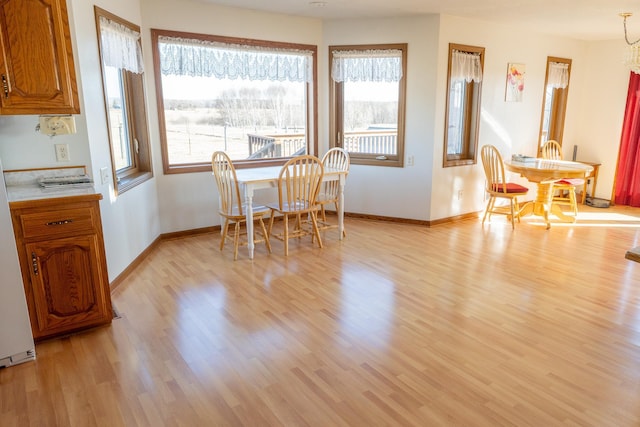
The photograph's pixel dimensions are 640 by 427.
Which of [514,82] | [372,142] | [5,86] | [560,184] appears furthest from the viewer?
[560,184]

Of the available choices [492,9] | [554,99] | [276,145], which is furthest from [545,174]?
[276,145]

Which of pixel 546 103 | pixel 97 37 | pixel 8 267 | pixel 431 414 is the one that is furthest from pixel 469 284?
pixel 546 103

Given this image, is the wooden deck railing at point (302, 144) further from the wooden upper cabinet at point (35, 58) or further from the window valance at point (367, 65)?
the wooden upper cabinet at point (35, 58)

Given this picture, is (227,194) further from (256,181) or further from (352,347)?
(352,347)

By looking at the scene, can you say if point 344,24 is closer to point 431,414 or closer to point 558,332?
point 558,332

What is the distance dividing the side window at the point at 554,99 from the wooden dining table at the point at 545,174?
1.06m

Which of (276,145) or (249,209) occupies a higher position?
(276,145)

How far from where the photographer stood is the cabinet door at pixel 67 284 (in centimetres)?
247

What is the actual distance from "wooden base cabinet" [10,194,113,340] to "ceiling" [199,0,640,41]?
112 inches

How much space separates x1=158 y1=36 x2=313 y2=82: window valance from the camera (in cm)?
433

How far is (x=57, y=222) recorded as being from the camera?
2.47m

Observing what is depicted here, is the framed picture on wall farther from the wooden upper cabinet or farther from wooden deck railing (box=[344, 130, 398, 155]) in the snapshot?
the wooden upper cabinet

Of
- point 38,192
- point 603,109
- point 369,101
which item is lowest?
point 38,192

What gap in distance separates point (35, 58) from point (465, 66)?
4349 mm
